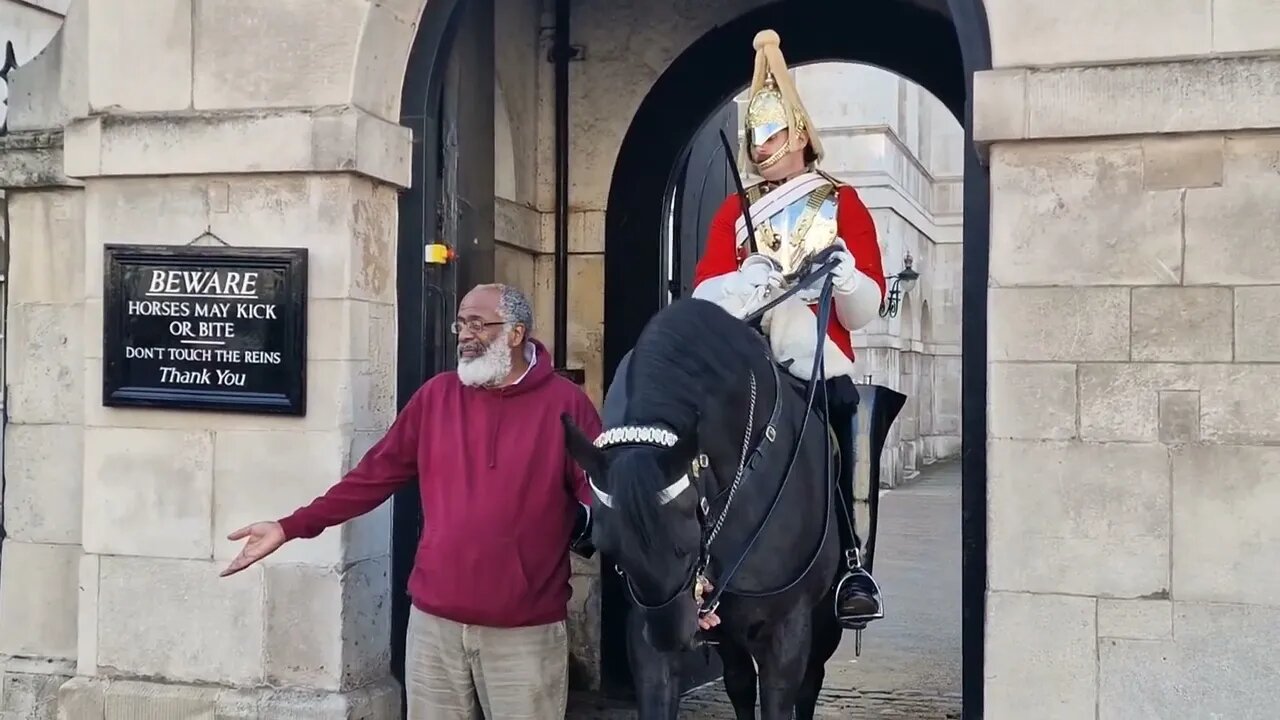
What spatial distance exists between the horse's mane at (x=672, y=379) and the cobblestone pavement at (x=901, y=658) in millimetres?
2852

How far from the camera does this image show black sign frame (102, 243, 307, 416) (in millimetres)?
4746

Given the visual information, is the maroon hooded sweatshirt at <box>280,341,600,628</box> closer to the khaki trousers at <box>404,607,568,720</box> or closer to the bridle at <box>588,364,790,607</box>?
the khaki trousers at <box>404,607,568,720</box>

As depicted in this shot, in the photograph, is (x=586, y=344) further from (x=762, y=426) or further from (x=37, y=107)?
(x=762, y=426)

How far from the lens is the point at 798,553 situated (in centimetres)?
374

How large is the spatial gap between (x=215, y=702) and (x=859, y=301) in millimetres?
2732

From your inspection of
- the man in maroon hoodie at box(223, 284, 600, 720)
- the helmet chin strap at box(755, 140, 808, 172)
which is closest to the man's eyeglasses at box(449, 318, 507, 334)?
the man in maroon hoodie at box(223, 284, 600, 720)

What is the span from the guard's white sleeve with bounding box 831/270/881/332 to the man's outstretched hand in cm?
185

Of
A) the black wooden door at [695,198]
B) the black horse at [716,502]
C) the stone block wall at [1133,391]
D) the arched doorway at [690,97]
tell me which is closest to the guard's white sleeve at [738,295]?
the black horse at [716,502]

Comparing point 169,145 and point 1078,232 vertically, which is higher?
point 169,145

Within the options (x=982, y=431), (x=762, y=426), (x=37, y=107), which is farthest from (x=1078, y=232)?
(x=37, y=107)

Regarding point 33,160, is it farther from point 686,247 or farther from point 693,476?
point 693,476

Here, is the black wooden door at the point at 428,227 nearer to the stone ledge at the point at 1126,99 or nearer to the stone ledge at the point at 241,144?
the stone ledge at the point at 241,144

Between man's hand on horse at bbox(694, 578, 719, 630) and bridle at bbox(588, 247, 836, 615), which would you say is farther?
man's hand on horse at bbox(694, 578, 719, 630)

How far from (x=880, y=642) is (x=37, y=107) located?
5.29m
